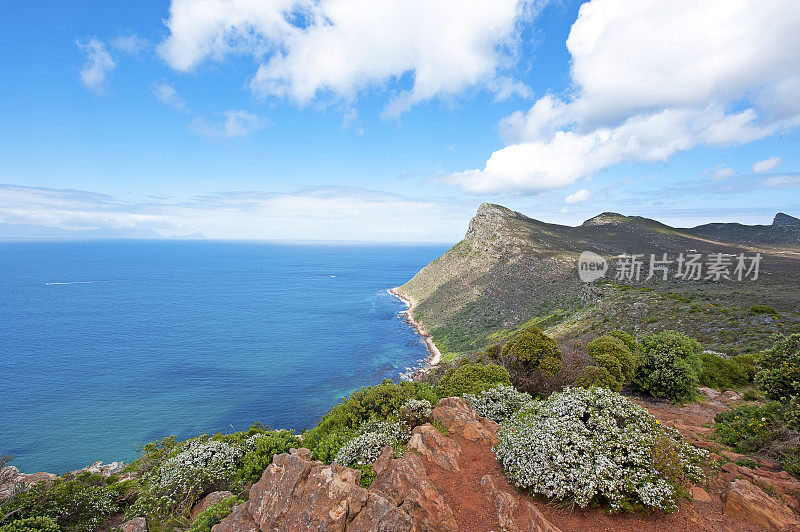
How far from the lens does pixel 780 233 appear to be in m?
132

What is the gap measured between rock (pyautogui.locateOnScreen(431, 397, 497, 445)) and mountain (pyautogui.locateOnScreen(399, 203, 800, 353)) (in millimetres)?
33204

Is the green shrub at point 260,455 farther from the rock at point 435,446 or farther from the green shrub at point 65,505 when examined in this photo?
the rock at point 435,446

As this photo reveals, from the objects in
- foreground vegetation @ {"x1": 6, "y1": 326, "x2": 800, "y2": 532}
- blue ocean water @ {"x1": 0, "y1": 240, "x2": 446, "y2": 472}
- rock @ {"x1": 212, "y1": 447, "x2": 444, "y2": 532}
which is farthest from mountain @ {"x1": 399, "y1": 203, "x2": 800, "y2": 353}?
rock @ {"x1": 212, "y1": 447, "x2": 444, "y2": 532}

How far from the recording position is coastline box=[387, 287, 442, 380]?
58.4m

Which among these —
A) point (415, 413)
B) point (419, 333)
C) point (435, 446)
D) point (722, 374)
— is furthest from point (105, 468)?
point (419, 333)

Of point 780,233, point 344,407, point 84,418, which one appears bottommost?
point 84,418

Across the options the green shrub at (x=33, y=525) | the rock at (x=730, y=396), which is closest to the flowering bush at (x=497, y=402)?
the rock at (x=730, y=396)

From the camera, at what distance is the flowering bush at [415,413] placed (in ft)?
48.6

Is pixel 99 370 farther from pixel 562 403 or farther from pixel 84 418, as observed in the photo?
pixel 562 403

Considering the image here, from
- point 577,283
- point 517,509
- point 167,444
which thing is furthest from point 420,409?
point 577,283

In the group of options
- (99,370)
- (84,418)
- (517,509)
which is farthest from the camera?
(99,370)

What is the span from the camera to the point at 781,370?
45.7ft

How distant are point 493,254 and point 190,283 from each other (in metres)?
134

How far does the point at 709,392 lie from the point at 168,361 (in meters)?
76.4
